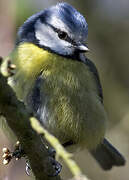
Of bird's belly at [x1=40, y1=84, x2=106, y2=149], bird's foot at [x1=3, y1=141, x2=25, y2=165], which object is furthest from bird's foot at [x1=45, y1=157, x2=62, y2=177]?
bird's belly at [x1=40, y1=84, x2=106, y2=149]

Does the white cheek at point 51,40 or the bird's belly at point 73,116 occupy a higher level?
the white cheek at point 51,40

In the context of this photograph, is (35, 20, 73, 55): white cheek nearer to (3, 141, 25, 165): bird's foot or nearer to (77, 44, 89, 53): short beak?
(77, 44, 89, 53): short beak

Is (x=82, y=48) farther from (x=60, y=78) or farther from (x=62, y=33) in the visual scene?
(x=60, y=78)

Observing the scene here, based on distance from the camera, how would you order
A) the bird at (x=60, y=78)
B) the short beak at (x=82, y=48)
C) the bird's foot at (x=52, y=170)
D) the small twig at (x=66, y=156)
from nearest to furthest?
the small twig at (x=66, y=156) → the bird's foot at (x=52, y=170) → the bird at (x=60, y=78) → the short beak at (x=82, y=48)

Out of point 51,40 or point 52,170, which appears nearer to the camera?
point 52,170

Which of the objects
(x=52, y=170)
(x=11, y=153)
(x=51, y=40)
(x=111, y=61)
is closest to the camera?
(x=52, y=170)

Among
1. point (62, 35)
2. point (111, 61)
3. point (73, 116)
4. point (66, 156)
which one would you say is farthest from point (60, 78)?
Answer: point (111, 61)

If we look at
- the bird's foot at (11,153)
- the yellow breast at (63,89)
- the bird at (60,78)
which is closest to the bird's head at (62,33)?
the bird at (60,78)

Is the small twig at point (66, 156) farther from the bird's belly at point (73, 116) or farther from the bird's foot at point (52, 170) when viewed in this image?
the bird's belly at point (73, 116)
